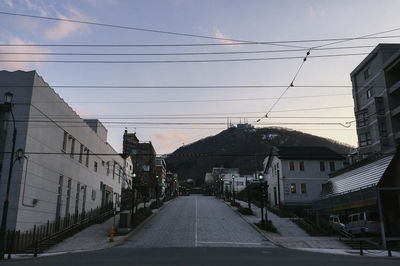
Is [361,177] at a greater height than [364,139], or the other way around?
[364,139]

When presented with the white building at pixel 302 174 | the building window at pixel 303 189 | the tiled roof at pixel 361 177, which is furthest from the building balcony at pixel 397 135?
the building window at pixel 303 189

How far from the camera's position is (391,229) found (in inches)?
1123

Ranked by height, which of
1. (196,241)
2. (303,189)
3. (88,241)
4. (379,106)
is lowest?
(88,241)

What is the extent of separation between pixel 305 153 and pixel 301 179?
448 cm

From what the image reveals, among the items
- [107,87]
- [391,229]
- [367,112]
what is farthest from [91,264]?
[367,112]

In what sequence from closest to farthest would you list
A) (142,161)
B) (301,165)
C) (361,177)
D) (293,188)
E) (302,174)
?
(361,177), (293,188), (302,174), (301,165), (142,161)

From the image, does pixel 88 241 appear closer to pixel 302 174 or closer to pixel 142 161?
pixel 302 174

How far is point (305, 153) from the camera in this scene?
54.1 metres

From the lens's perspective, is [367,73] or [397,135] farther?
[367,73]

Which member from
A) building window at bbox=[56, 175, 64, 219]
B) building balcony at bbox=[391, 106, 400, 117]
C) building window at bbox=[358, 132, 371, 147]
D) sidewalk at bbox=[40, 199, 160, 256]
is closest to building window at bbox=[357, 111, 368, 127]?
building window at bbox=[358, 132, 371, 147]

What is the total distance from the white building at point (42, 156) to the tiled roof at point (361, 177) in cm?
1978

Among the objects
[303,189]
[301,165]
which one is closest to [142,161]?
[301,165]

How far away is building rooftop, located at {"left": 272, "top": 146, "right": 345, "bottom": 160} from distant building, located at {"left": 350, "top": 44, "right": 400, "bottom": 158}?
6.10 metres

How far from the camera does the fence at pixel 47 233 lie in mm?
20870
